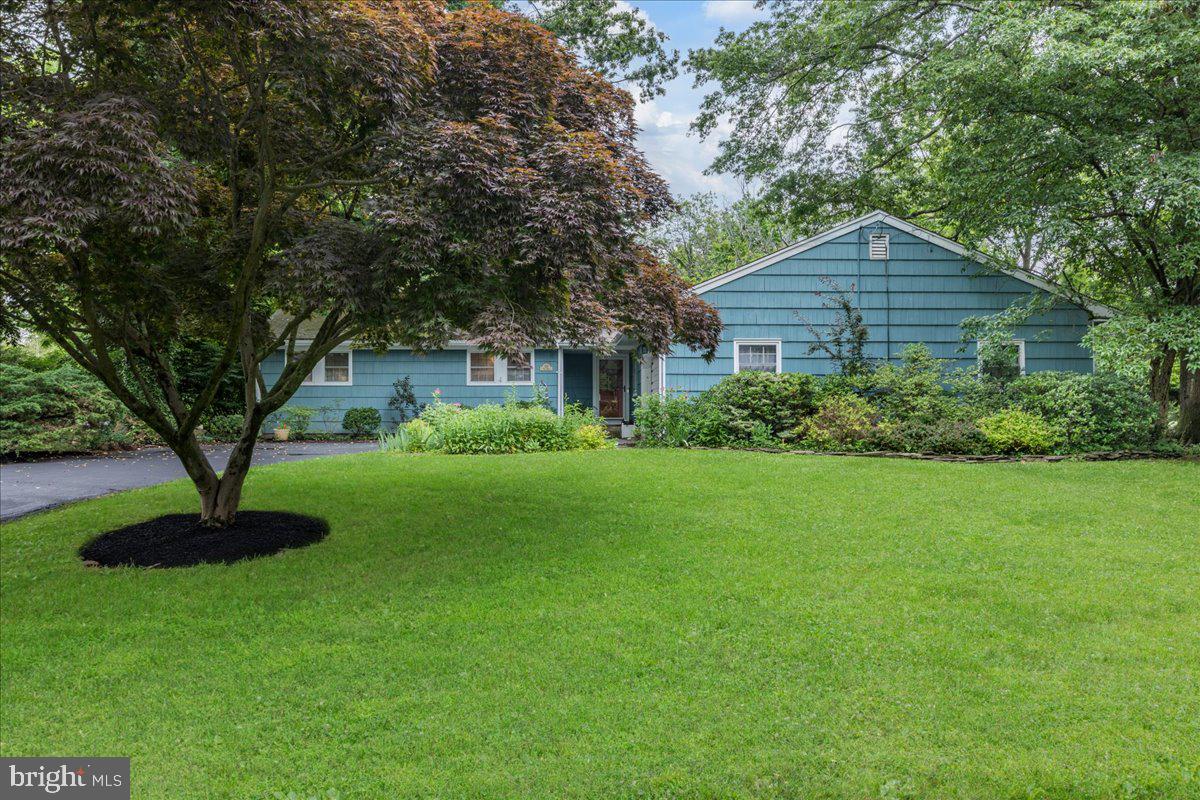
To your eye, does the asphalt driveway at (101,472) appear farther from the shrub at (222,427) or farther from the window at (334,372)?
the window at (334,372)

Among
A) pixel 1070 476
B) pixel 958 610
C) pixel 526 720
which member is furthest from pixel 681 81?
pixel 526 720

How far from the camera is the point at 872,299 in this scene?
44.5ft

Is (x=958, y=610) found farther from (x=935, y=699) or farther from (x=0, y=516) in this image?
(x=0, y=516)

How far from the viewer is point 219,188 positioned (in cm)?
674

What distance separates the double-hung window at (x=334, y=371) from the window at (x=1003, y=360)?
47.2 feet

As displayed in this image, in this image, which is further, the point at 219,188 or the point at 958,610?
the point at 219,188

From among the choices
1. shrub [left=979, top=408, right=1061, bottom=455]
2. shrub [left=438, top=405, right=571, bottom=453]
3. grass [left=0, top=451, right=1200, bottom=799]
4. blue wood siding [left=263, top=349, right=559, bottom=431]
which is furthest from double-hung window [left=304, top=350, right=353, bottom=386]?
shrub [left=979, top=408, right=1061, bottom=455]

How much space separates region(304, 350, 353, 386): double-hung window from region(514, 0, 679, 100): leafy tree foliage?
9590mm

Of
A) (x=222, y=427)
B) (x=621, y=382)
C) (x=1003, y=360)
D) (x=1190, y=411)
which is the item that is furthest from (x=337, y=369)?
(x=1190, y=411)

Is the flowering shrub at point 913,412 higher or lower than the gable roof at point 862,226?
lower

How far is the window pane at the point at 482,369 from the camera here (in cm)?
1809

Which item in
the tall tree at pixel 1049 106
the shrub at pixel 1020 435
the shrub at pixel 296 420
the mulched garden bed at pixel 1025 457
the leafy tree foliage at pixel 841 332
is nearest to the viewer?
the tall tree at pixel 1049 106

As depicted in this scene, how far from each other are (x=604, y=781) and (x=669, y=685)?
2.88ft

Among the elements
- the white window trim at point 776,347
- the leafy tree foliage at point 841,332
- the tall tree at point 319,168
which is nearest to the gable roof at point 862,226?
the leafy tree foliage at point 841,332
